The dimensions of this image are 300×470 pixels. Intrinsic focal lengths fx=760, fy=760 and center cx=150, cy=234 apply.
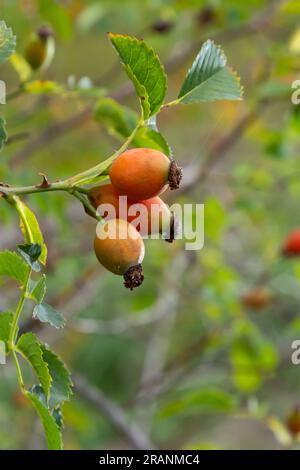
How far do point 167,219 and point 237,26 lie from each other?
1.60 meters

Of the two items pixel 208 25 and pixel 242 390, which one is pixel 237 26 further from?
pixel 242 390

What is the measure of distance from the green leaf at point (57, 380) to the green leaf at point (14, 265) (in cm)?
9

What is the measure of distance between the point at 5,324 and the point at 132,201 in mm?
203

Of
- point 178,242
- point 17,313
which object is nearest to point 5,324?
point 17,313

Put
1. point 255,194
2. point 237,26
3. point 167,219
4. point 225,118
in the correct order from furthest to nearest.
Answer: point 225,118
point 255,194
point 237,26
point 167,219

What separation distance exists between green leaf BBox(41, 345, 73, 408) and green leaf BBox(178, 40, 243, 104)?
0.31 m

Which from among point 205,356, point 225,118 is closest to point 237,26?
point 225,118

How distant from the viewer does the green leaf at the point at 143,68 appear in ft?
2.48

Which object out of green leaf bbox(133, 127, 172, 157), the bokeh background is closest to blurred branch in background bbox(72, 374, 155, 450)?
the bokeh background

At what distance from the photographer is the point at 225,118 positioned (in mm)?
3008

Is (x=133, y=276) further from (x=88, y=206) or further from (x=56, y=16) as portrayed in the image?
(x=56, y=16)

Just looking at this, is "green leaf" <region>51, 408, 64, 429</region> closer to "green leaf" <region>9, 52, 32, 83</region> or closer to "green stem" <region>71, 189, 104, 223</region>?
"green stem" <region>71, 189, 104, 223</region>

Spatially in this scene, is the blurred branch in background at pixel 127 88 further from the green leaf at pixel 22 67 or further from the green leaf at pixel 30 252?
the green leaf at pixel 30 252

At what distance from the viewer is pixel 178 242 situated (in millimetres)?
2619
